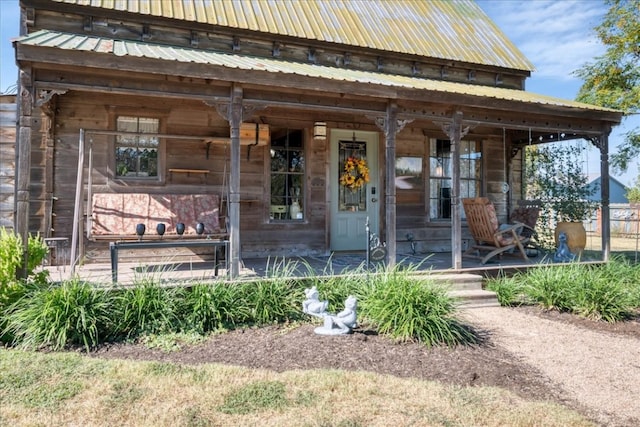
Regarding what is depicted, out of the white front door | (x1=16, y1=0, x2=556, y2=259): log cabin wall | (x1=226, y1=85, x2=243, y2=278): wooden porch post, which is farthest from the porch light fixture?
(x1=226, y1=85, x2=243, y2=278): wooden porch post

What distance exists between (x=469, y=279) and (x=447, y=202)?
11.7 feet

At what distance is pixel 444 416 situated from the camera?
9.68 feet

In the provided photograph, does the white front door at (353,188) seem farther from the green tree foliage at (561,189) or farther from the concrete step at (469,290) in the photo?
the green tree foliage at (561,189)

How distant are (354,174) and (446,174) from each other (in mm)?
2228

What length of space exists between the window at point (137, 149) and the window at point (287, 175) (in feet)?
6.46

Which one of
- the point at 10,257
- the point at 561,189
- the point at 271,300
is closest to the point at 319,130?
the point at 271,300

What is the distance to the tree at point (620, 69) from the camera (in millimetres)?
12586

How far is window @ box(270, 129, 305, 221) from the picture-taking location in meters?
8.13

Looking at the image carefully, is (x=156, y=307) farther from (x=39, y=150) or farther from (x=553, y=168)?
(x=553, y=168)

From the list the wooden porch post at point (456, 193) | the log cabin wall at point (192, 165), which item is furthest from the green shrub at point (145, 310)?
the wooden porch post at point (456, 193)

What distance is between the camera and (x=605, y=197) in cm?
764

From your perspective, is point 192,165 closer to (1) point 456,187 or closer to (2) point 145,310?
(2) point 145,310

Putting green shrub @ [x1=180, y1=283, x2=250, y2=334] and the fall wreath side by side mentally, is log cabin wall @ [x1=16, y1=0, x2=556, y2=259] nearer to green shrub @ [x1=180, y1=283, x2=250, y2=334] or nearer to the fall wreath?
the fall wreath

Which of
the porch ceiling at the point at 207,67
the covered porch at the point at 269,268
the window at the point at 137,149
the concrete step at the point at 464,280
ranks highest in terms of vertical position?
the porch ceiling at the point at 207,67
